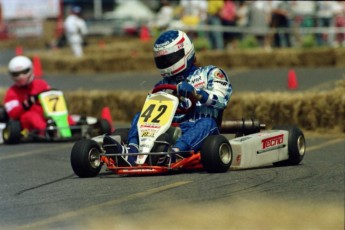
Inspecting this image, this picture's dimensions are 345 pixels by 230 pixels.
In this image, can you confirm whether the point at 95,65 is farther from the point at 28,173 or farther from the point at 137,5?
the point at 137,5

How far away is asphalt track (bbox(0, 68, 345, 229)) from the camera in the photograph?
230 inches

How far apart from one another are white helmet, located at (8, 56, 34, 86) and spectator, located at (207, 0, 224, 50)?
8.63m

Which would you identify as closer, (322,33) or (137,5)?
(322,33)

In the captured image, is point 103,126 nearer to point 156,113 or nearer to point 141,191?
point 156,113

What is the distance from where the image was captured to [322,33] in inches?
862

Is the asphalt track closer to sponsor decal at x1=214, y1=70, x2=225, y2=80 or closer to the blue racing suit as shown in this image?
the blue racing suit

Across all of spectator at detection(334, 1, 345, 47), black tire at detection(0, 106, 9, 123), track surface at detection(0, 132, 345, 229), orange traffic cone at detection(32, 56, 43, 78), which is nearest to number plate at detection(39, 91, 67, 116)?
black tire at detection(0, 106, 9, 123)

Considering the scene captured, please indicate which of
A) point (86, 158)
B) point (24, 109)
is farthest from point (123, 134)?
point (24, 109)

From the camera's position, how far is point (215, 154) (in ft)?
26.3

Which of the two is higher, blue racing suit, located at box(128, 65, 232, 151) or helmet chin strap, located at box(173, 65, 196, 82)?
helmet chin strap, located at box(173, 65, 196, 82)

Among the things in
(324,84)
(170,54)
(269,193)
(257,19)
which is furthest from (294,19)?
(269,193)

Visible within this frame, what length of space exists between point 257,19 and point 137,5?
23.4 m

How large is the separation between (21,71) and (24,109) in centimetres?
57

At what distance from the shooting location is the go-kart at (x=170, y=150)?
26.8ft
